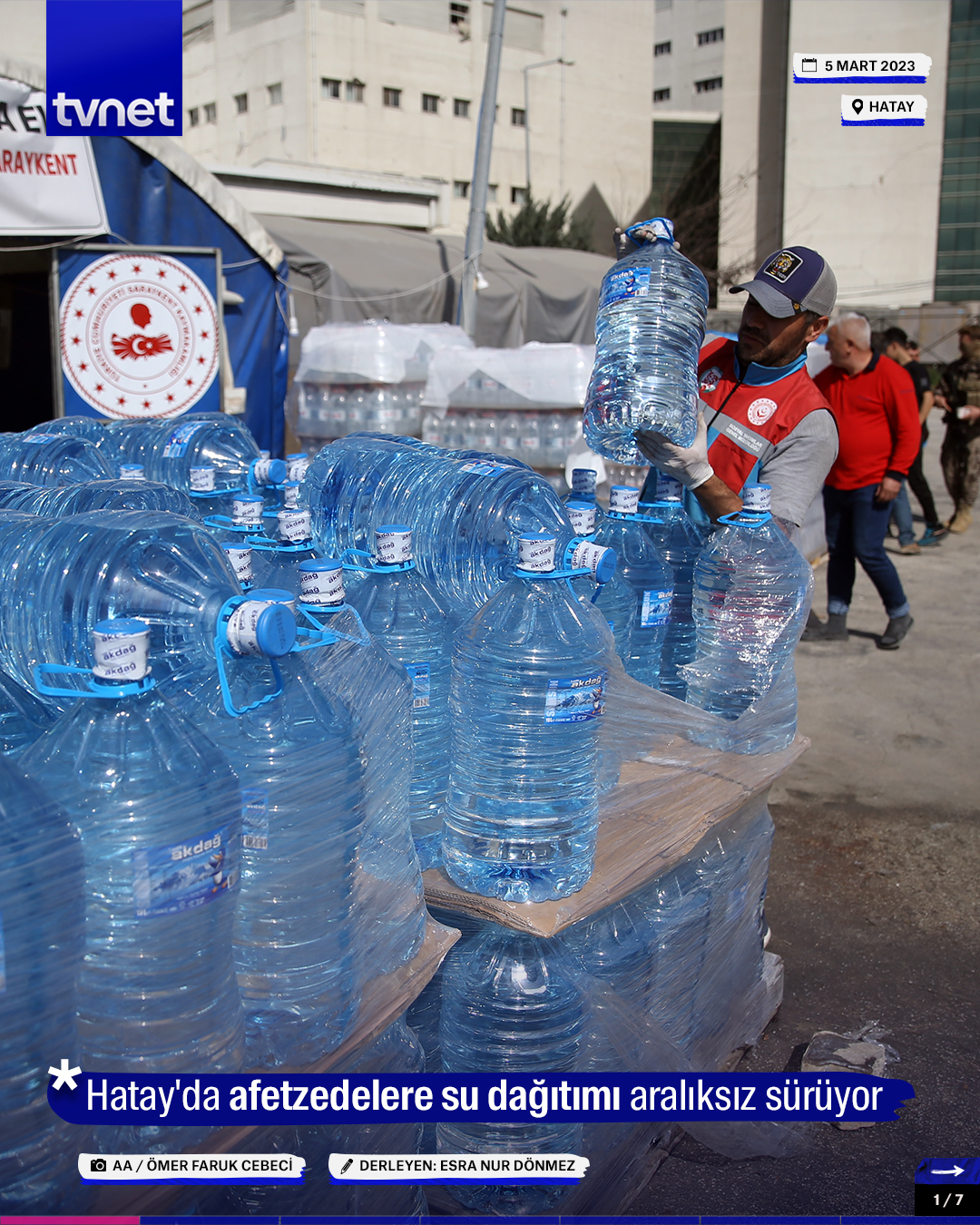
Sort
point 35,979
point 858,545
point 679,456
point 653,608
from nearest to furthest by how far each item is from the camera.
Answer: point 35,979, point 679,456, point 653,608, point 858,545

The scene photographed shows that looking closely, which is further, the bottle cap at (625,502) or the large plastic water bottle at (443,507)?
the bottle cap at (625,502)

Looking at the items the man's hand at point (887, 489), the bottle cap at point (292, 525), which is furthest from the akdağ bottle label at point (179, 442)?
the man's hand at point (887, 489)

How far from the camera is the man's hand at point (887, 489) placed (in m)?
6.73

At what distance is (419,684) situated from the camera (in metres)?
2.15

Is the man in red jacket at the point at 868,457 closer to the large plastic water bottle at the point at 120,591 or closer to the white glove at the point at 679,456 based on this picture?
the white glove at the point at 679,456

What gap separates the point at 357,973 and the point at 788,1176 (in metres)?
1.54

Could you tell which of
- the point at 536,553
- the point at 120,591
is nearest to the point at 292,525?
the point at 536,553

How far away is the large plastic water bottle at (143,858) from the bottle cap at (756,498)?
1.81 metres

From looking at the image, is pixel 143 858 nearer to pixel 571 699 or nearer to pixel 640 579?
pixel 571 699

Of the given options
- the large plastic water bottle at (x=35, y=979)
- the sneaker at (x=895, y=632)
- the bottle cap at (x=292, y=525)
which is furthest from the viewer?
the sneaker at (x=895, y=632)

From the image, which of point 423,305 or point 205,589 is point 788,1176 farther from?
point 423,305

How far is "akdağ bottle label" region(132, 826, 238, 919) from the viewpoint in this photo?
127cm

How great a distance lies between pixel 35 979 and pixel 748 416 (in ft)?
8.58

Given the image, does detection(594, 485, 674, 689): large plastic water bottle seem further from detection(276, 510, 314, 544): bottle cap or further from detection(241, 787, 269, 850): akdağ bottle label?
detection(241, 787, 269, 850): akdağ bottle label
